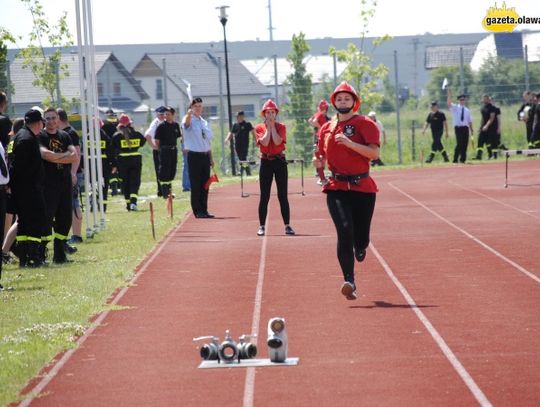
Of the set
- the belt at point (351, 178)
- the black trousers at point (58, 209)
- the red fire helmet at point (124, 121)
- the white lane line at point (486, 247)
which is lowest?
the white lane line at point (486, 247)

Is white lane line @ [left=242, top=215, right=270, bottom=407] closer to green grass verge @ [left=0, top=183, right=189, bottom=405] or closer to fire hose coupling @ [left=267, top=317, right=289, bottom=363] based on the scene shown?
fire hose coupling @ [left=267, top=317, right=289, bottom=363]

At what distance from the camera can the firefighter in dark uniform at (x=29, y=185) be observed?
52.3 ft

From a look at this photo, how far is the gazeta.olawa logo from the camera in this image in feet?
152

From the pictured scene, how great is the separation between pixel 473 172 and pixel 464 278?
66.4 feet

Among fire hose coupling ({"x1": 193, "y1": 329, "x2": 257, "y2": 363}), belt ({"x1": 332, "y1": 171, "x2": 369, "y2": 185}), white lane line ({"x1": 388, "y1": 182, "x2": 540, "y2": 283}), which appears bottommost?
white lane line ({"x1": 388, "y1": 182, "x2": 540, "y2": 283})

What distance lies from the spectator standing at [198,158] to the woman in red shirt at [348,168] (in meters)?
10.7

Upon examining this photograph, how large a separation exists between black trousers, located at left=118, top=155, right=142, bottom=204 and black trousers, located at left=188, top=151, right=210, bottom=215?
3201mm

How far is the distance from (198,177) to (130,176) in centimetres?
386

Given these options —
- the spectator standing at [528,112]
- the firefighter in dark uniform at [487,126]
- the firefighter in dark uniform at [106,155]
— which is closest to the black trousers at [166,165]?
Answer: the firefighter in dark uniform at [106,155]

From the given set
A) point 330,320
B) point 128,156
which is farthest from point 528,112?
point 330,320

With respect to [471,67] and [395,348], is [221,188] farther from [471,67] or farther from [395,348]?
[395,348]

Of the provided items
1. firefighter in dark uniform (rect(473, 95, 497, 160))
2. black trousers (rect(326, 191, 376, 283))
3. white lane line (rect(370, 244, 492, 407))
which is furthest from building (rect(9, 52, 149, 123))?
black trousers (rect(326, 191, 376, 283))

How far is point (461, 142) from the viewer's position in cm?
3916

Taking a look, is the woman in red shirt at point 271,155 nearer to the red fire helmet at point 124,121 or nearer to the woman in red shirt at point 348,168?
the woman in red shirt at point 348,168
